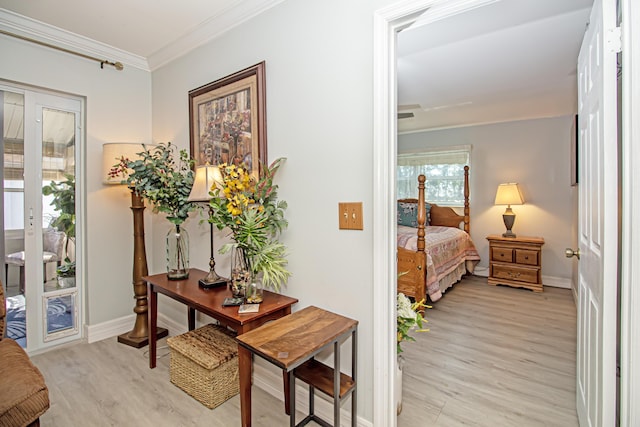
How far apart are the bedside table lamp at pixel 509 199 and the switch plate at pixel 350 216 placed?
12.9 feet

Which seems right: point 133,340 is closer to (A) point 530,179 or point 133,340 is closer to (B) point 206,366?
(B) point 206,366

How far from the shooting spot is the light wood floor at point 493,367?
1826mm

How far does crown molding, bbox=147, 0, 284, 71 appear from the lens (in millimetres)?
2014

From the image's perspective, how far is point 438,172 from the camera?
5590 mm

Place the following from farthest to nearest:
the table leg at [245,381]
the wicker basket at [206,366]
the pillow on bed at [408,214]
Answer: the pillow on bed at [408,214] < the wicker basket at [206,366] < the table leg at [245,381]

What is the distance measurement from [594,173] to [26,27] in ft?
12.0

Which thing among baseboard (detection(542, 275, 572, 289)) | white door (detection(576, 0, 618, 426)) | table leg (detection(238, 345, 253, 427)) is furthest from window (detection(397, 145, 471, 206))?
table leg (detection(238, 345, 253, 427))

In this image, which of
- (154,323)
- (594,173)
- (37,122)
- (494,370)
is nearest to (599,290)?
(594,173)

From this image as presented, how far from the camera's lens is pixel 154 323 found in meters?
2.25

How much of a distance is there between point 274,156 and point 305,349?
118cm

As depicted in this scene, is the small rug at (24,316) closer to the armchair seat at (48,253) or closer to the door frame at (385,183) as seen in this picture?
the armchair seat at (48,253)

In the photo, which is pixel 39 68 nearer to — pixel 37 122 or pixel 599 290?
pixel 37 122

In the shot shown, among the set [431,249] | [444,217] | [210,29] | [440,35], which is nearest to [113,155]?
[210,29]

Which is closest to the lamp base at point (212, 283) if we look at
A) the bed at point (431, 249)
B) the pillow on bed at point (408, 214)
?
the bed at point (431, 249)
